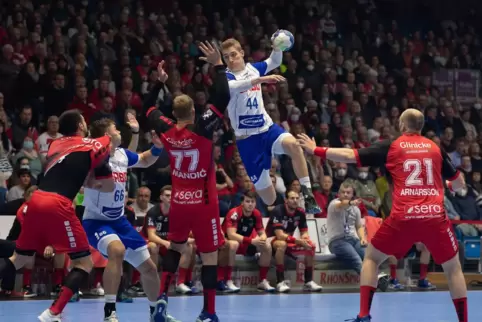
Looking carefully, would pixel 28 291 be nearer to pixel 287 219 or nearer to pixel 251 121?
pixel 287 219

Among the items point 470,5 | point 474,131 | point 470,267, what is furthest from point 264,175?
point 470,5

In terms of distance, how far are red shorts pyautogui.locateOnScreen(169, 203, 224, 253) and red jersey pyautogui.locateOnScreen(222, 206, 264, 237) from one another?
600 cm

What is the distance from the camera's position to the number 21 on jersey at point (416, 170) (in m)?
9.74

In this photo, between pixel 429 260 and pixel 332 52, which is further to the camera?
pixel 332 52

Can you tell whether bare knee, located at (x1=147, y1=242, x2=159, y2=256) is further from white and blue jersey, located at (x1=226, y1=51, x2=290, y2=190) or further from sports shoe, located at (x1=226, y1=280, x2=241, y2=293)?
white and blue jersey, located at (x1=226, y1=51, x2=290, y2=190)

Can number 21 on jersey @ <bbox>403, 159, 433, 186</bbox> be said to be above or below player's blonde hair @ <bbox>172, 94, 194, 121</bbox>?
below

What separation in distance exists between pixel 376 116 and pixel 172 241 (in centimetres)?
1333

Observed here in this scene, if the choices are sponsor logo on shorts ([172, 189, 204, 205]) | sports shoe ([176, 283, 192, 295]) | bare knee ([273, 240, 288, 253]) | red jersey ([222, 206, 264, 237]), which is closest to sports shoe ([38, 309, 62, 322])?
sponsor logo on shorts ([172, 189, 204, 205])

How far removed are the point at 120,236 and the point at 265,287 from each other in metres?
6.83

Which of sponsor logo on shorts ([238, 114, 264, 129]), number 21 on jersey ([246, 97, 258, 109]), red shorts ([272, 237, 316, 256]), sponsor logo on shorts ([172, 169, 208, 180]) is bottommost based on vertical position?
red shorts ([272, 237, 316, 256])

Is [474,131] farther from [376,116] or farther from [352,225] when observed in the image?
[352,225]

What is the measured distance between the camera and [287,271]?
689 inches

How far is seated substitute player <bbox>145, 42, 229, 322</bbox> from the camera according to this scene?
10.2m

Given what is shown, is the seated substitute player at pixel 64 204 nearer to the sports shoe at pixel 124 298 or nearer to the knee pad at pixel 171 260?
the knee pad at pixel 171 260
